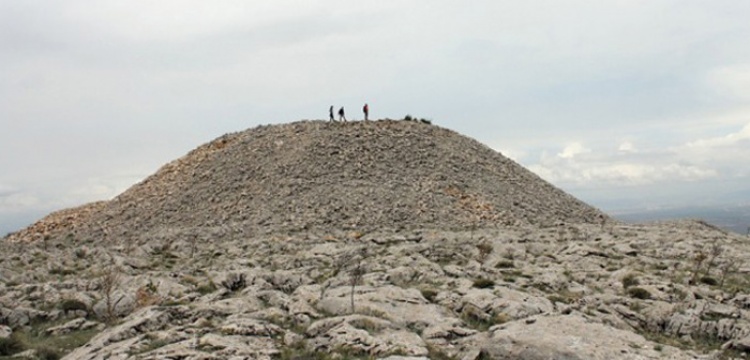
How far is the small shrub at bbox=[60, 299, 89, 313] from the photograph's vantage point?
830 inches

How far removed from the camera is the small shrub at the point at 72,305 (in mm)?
21078

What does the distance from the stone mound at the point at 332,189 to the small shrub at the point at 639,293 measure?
55.6ft

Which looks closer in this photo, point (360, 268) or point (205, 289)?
point (205, 289)

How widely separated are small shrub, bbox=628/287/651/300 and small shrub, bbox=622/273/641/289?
33.6 inches

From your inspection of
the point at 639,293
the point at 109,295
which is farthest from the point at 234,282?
the point at 639,293

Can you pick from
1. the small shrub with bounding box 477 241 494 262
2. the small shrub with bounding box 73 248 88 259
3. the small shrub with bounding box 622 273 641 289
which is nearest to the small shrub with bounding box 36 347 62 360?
the small shrub with bounding box 73 248 88 259

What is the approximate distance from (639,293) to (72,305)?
68.8 feet

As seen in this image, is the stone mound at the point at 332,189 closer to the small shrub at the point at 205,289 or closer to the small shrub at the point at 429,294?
the small shrub at the point at 205,289

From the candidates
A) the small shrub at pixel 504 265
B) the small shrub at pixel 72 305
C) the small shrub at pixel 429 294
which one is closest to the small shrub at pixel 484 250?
the small shrub at pixel 504 265

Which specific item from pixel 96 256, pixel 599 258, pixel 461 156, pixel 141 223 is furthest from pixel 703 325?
pixel 141 223

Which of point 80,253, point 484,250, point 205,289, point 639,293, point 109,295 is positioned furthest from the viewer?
point 80,253

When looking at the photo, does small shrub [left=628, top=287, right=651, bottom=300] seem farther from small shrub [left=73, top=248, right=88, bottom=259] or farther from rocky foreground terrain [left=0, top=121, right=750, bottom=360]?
small shrub [left=73, top=248, right=88, bottom=259]

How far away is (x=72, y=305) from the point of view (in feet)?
69.4

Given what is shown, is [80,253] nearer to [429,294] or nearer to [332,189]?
[332,189]
